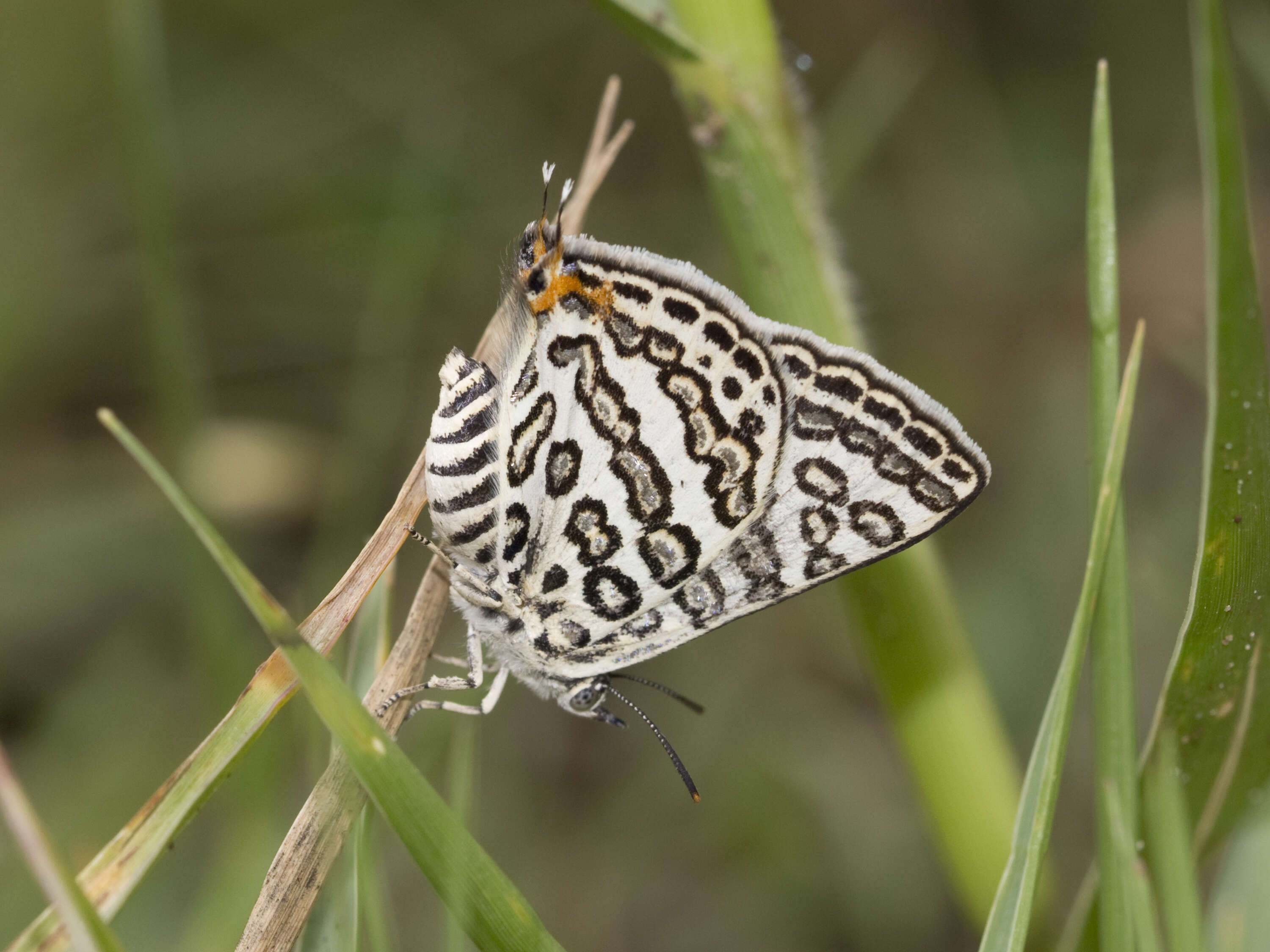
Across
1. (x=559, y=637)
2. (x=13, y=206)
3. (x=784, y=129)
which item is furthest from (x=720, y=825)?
(x=13, y=206)

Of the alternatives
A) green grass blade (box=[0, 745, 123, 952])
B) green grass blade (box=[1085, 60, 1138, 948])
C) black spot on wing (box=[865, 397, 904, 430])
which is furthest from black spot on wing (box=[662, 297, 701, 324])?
green grass blade (box=[0, 745, 123, 952])

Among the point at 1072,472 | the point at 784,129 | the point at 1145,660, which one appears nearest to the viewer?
the point at 784,129

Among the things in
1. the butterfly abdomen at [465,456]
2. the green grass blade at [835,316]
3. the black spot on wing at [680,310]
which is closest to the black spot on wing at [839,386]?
the green grass blade at [835,316]

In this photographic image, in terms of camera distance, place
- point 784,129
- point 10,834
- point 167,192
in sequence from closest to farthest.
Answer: point 784,129, point 167,192, point 10,834

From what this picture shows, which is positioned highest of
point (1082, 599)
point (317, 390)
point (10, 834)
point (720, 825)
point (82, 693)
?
point (317, 390)

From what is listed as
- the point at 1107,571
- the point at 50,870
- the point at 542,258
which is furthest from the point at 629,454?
the point at 50,870

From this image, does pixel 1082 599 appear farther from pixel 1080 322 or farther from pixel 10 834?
pixel 1080 322

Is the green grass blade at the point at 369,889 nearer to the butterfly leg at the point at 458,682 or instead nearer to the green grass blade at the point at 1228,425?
the butterfly leg at the point at 458,682
